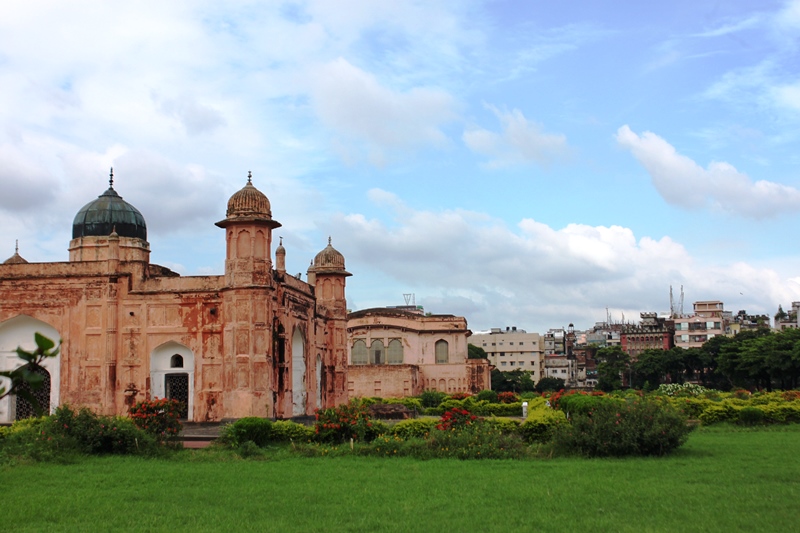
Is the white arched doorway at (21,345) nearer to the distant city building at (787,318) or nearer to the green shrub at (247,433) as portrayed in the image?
the green shrub at (247,433)

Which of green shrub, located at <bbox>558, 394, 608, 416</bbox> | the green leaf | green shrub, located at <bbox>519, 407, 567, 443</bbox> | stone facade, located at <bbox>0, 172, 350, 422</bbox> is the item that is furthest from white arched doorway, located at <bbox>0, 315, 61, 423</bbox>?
the green leaf

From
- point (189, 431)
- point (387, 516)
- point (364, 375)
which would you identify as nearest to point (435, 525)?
point (387, 516)

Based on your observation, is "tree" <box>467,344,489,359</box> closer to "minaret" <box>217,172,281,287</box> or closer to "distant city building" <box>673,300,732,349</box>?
"distant city building" <box>673,300,732,349</box>

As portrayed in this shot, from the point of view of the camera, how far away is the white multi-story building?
334ft

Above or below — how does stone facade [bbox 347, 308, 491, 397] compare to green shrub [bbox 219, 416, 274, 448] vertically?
above

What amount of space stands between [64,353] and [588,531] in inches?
814

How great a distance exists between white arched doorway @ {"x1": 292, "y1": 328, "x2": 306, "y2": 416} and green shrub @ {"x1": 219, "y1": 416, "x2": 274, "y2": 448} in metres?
9.65

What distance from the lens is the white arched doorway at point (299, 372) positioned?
29281 mm

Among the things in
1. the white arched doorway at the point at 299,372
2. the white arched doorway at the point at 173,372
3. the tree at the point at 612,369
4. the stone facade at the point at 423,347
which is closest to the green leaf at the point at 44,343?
the white arched doorway at the point at 173,372

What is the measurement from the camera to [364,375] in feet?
179

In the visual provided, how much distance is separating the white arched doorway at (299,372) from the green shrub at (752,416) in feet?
47.6

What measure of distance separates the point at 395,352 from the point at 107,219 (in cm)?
2977

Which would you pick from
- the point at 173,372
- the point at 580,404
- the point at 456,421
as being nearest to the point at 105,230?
the point at 173,372

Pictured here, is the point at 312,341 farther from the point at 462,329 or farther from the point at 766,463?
the point at 462,329
